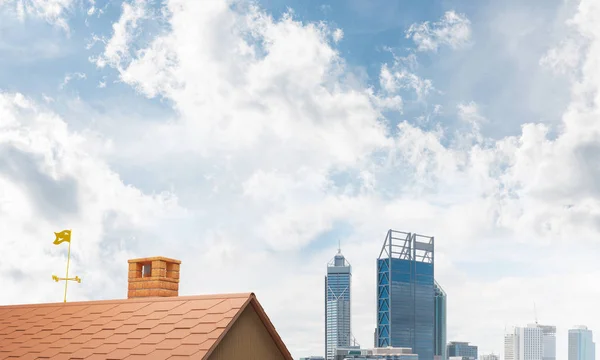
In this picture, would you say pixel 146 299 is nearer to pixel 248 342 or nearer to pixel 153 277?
pixel 153 277

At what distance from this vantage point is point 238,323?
60.2 ft

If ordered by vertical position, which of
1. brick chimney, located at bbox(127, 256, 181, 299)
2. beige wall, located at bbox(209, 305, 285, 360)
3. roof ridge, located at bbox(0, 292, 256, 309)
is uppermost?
brick chimney, located at bbox(127, 256, 181, 299)

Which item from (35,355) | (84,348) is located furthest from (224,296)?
(35,355)

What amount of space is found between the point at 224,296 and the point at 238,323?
92cm

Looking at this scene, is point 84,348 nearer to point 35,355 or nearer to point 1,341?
point 35,355

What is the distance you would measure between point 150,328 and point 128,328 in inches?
32.4

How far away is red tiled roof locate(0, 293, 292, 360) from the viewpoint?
57.7 feet

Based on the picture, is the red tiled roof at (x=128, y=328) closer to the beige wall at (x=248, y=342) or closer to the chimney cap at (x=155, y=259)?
the beige wall at (x=248, y=342)

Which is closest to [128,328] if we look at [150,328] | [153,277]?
[150,328]

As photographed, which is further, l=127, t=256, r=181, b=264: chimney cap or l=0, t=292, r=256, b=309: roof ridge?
l=127, t=256, r=181, b=264: chimney cap

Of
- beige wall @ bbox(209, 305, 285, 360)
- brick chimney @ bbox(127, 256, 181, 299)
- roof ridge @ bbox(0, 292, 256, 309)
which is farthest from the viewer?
brick chimney @ bbox(127, 256, 181, 299)

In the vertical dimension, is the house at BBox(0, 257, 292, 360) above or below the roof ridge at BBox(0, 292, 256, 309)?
below

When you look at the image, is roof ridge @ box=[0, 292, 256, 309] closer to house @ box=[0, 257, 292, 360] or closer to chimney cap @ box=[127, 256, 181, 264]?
house @ box=[0, 257, 292, 360]

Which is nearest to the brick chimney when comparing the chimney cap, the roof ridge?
the chimney cap
